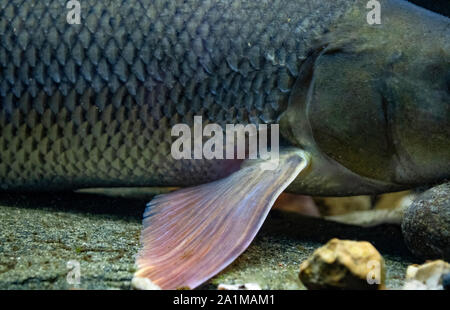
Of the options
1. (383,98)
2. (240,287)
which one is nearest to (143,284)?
(240,287)

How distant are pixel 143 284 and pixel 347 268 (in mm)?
736

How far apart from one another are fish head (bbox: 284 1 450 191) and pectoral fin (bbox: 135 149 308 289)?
24cm

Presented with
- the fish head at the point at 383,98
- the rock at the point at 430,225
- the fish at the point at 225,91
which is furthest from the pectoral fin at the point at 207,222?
the rock at the point at 430,225

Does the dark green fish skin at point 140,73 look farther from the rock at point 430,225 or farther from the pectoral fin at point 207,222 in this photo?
the rock at point 430,225

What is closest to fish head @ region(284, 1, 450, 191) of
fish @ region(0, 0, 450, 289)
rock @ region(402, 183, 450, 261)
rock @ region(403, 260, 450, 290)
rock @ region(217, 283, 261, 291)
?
fish @ region(0, 0, 450, 289)

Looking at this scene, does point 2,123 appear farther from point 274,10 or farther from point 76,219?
point 274,10

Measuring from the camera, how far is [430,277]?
71.4 inches

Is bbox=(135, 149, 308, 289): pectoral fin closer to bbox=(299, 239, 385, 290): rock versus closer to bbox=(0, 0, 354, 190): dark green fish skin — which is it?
bbox=(0, 0, 354, 190): dark green fish skin

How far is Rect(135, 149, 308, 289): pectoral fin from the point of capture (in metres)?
2.00

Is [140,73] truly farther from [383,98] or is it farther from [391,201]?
[391,201]
